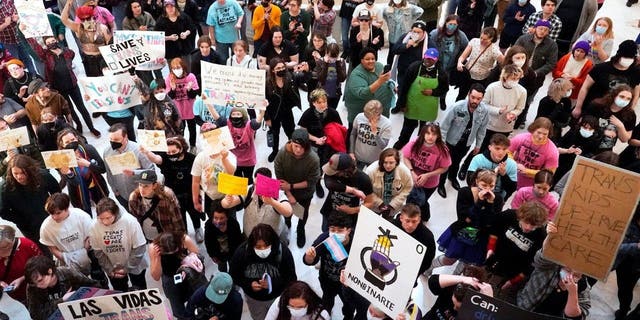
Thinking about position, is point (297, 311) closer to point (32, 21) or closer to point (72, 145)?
point (72, 145)

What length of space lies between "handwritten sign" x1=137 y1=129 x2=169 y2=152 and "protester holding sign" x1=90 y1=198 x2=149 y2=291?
1.02 meters

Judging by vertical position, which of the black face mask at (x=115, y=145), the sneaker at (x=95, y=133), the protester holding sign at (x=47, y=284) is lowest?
the sneaker at (x=95, y=133)

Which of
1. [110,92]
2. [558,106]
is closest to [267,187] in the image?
[110,92]

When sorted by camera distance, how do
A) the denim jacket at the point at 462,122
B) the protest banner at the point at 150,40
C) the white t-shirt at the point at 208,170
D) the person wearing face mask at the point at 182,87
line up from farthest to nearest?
1. the protest banner at the point at 150,40
2. the person wearing face mask at the point at 182,87
3. the denim jacket at the point at 462,122
4. the white t-shirt at the point at 208,170

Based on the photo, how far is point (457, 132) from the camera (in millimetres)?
6512

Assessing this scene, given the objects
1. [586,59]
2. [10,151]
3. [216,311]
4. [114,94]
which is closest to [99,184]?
Answer: [10,151]

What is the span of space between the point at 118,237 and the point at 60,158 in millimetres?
1220

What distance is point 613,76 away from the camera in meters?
7.00

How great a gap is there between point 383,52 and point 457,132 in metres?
4.92

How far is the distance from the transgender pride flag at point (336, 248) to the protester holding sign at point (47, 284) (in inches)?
84.3

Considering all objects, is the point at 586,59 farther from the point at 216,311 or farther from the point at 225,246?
the point at 216,311

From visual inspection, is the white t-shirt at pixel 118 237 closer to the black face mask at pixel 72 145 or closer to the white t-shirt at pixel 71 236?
the white t-shirt at pixel 71 236

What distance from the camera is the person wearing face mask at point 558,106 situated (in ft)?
22.2

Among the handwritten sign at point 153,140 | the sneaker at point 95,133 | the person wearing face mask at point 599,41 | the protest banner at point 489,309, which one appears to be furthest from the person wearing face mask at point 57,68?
the person wearing face mask at point 599,41
